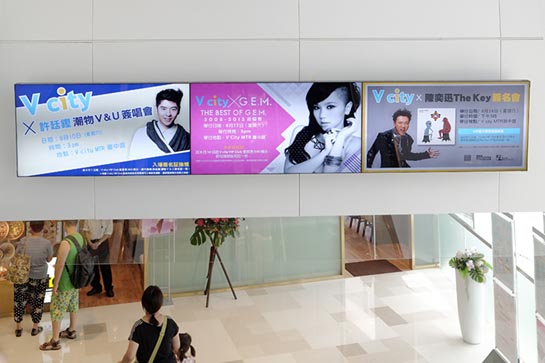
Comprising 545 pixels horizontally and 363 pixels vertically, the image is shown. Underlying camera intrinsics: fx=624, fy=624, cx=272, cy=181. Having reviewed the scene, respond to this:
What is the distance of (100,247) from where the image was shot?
361 cm

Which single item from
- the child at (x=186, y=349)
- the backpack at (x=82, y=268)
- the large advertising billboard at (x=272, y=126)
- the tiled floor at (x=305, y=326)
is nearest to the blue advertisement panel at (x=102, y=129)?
the large advertising billboard at (x=272, y=126)

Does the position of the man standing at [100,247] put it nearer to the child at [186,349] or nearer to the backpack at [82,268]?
the backpack at [82,268]

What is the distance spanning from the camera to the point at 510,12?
3811 millimetres

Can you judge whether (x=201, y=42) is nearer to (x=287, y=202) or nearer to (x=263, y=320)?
(x=287, y=202)

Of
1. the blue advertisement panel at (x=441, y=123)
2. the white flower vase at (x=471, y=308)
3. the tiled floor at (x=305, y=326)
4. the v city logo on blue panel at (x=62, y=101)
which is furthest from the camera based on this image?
the blue advertisement panel at (x=441, y=123)

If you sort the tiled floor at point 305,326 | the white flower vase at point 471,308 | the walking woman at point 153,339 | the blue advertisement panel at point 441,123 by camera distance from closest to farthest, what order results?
the walking woman at point 153,339, the tiled floor at point 305,326, the white flower vase at point 471,308, the blue advertisement panel at point 441,123

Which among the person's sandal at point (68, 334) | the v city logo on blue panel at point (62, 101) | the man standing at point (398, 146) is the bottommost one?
the person's sandal at point (68, 334)

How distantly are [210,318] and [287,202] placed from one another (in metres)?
0.89

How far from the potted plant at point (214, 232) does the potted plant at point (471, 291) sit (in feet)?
4.20

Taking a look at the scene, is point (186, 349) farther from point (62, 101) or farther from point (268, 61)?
point (268, 61)

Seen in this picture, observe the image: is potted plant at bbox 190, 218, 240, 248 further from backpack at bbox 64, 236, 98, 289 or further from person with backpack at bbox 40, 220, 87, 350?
person with backpack at bbox 40, 220, 87, 350

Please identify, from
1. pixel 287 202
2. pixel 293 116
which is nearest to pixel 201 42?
pixel 293 116

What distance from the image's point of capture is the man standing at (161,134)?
3604mm

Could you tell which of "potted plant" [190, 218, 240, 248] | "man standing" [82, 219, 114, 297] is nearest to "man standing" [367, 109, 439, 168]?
"potted plant" [190, 218, 240, 248]
